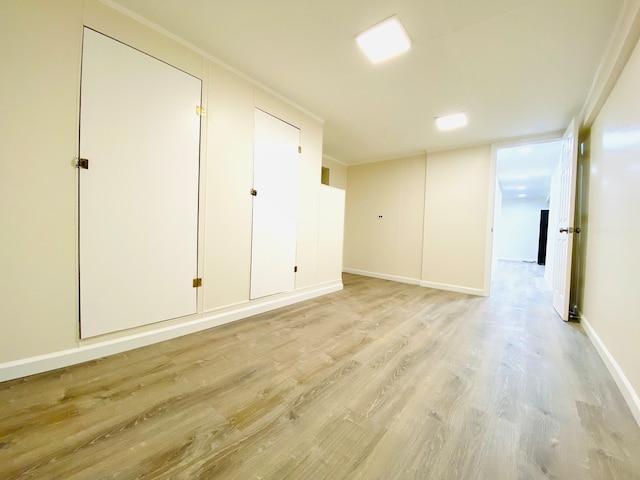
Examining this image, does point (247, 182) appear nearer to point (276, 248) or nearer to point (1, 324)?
point (276, 248)

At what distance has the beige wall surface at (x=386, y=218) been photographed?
4.62 metres

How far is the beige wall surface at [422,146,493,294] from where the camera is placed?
3916 mm

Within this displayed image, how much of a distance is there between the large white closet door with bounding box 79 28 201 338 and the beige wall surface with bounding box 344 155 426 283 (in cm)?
376

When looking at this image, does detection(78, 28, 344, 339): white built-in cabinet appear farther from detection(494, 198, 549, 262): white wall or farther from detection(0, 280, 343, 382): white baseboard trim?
detection(494, 198, 549, 262): white wall

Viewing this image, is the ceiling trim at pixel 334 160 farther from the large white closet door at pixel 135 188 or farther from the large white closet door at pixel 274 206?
the large white closet door at pixel 135 188

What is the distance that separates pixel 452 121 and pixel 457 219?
1.63 meters

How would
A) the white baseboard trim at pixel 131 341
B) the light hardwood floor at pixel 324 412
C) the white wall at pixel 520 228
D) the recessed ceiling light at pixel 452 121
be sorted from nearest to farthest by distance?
the light hardwood floor at pixel 324 412 < the white baseboard trim at pixel 131 341 < the recessed ceiling light at pixel 452 121 < the white wall at pixel 520 228

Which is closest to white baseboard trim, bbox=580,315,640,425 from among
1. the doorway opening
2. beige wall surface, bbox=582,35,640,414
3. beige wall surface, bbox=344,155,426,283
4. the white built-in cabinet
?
beige wall surface, bbox=582,35,640,414

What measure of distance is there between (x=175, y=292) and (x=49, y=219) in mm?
900

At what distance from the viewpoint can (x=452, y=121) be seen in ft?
10.6

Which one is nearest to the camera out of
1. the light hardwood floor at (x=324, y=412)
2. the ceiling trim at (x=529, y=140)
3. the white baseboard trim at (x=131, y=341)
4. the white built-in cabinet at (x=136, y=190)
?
the light hardwood floor at (x=324, y=412)

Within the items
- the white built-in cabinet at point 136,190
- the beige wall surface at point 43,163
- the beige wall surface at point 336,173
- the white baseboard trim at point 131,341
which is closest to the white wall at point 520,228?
the beige wall surface at point 336,173

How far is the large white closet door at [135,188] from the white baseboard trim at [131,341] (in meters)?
0.10

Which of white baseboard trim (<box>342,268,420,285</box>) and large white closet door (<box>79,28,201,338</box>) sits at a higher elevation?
large white closet door (<box>79,28,201,338</box>)
